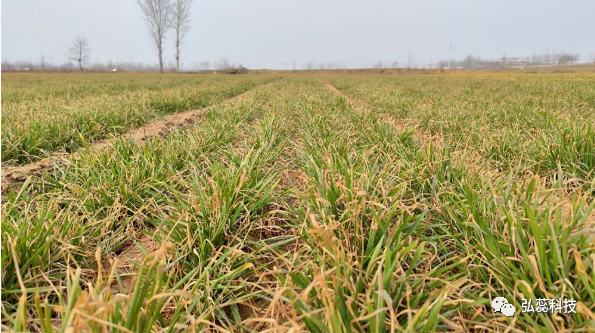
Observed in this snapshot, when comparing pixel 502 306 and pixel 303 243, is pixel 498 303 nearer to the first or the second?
pixel 502 306

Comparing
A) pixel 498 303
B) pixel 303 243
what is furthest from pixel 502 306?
pixel 303 243

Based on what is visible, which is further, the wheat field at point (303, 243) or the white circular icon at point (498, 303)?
the white circular icon at point (498, 303)

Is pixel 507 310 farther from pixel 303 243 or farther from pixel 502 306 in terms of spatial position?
pixel 303 243

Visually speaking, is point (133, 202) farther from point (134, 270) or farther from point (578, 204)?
point (578, 204)

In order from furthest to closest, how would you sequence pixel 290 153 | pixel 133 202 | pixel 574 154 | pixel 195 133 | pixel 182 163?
pixel 195 133 < pixel 290 153 < pixel 182 163 < pixel 574 154 < pixel 133 202

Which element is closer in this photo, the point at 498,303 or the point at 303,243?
the point at 498,303

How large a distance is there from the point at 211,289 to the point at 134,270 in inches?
23.1

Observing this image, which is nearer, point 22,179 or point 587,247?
point 587,247

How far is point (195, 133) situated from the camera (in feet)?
12.7

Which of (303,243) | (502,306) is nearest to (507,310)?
(502,306)

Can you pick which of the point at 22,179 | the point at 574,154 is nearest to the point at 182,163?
the point at 22,179

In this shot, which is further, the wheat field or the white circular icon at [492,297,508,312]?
the white circular icon at [492,297,508,312]

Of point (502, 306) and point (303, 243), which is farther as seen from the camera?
point (303, 243)

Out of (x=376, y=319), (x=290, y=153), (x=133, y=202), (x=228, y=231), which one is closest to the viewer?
(x=376, y=319)
